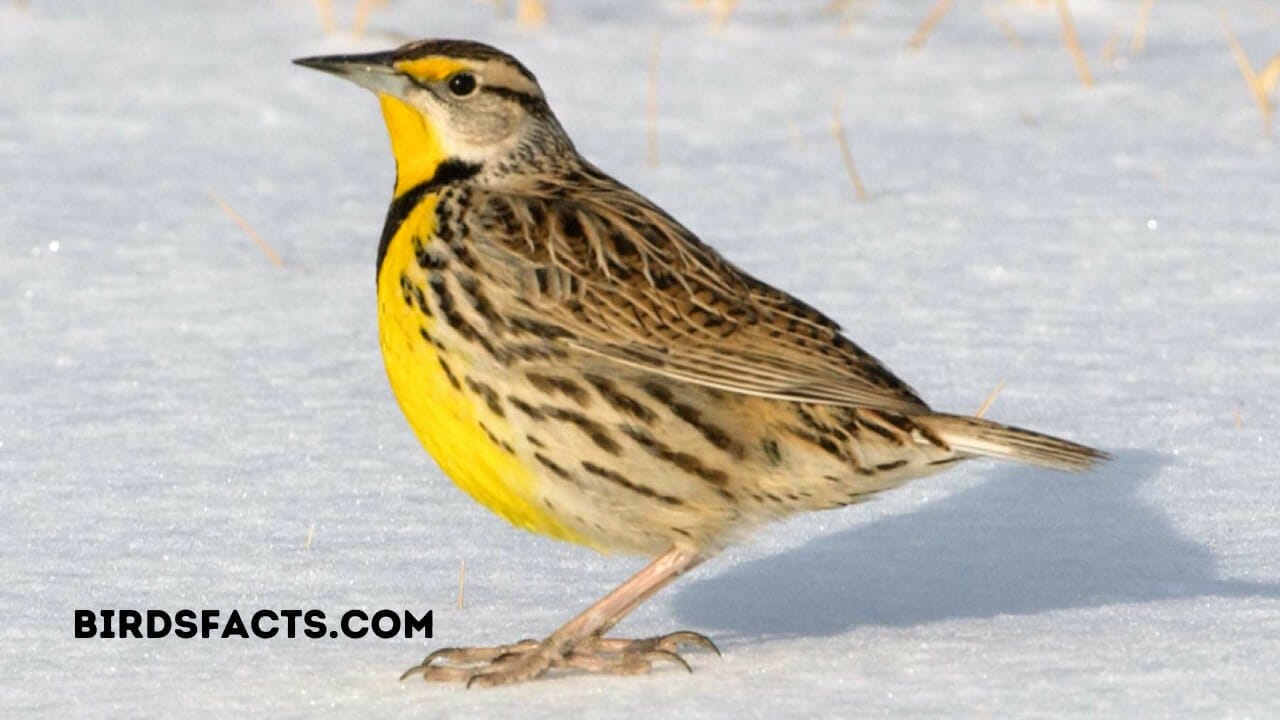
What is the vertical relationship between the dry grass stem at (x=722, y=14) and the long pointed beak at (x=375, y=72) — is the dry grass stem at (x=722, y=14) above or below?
below

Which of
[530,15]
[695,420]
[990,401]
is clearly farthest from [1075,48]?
[695,420]

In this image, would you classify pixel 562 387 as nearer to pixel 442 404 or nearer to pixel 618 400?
pixel 618 400

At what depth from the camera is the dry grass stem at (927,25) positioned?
9844 mm

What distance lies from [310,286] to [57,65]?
2.59 meters

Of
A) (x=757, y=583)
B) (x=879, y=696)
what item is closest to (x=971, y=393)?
(x=757, y=583)

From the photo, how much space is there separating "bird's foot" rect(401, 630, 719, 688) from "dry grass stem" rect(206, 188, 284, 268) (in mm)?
2987

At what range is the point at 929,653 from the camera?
14.6 feet

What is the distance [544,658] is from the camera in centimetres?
449

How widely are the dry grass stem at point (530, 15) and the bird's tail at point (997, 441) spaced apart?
5.64 m

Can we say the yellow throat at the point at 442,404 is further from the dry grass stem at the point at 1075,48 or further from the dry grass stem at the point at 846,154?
the dry grass stem at the point at 1075,48

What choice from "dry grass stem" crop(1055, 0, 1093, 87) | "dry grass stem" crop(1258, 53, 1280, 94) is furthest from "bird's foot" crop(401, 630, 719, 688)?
"dry grass stem" crop(1055, 0, 1093, 87)

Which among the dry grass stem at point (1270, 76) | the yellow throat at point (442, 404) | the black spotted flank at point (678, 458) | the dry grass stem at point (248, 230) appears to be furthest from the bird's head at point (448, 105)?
the dry grass stem at point (1270, 76)

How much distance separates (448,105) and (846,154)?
3.23m

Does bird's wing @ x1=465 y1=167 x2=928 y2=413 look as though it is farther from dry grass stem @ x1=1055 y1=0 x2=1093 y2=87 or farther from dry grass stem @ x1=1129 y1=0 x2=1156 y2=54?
dry grass stem @ x1=1129 y1=0 x2=1156 y2=54
